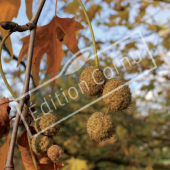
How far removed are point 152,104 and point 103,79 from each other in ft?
16.2

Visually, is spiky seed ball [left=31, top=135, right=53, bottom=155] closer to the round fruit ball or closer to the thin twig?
the round fruit ball

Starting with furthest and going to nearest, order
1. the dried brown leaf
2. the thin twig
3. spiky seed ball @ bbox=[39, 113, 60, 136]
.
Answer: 1. the dried brown leaf
2. spiky seed ball @ bbox=[39, 113, 60, 136]
3. the thin twig

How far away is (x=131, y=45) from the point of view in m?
3.07

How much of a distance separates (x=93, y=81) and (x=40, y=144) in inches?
11.6

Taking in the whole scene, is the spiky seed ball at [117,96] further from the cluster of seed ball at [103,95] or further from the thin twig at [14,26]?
the thin twig at [14,26]

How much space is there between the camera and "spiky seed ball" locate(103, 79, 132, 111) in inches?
35.7

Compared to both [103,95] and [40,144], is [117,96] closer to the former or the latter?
[103,95]

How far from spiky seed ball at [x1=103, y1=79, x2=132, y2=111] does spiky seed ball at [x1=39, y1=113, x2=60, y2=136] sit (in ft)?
0.67

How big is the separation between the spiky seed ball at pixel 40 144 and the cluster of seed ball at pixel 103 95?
0.16 meters

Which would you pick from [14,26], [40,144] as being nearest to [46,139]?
[40,144]

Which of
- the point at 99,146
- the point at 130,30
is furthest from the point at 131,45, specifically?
the point at 99,146

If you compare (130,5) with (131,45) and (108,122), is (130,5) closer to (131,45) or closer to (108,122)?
(131,45)

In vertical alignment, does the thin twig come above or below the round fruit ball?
above

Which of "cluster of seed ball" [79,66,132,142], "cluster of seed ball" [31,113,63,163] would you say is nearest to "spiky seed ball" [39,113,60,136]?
"cluster of seed ball" [31,113,63,163]
